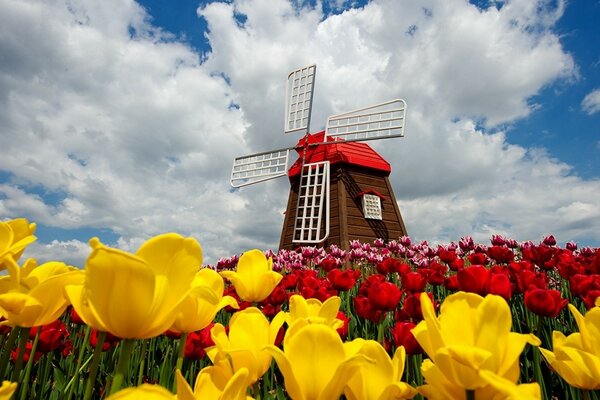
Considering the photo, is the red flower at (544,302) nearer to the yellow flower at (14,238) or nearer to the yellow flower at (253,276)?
the yellow flower at (253,276)

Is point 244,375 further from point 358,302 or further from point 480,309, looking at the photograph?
point 358,302

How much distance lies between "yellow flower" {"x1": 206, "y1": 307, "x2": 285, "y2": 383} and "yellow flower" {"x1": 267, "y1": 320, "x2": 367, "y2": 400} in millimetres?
201

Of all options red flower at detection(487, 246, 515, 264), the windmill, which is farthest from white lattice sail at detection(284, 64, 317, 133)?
red flower at detection(487, 246, 515, 264)

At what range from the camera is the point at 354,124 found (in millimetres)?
17188

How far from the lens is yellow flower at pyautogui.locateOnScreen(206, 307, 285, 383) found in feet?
3.59

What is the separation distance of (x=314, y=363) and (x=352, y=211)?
14.5 meters

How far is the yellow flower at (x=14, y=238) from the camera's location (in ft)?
4.42

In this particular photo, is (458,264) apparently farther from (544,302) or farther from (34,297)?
(34,297)

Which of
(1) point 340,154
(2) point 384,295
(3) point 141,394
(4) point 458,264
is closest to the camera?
(3) point 141,394

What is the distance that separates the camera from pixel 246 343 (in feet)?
3.90

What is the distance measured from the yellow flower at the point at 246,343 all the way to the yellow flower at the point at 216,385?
0.14 feet

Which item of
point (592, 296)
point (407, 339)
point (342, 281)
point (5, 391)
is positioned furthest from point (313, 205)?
point (5, 391)

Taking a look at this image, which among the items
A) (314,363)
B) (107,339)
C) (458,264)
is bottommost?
(107,339)

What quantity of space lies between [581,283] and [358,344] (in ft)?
7.67
